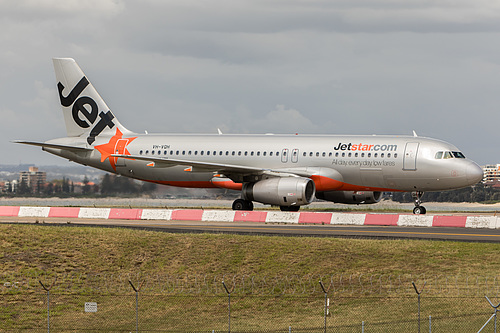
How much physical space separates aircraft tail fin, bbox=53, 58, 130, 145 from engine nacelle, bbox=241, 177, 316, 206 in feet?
42.9

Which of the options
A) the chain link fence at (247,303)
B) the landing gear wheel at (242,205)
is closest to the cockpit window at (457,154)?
the landing gear wheel at (242,205)

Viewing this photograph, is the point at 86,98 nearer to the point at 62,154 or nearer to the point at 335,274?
the point at 62,154

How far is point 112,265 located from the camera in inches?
1230

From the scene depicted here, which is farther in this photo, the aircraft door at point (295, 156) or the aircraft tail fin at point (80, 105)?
the aircraft tail fin at point (80, 105)

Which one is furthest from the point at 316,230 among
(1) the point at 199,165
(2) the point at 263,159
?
(2) the point at 263,159

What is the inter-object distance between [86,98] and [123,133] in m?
3.76

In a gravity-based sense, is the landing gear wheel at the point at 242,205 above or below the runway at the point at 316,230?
above

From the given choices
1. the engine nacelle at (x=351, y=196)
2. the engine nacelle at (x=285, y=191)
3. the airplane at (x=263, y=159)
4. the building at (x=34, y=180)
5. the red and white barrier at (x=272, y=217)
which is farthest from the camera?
the building at (x=34, y=180)

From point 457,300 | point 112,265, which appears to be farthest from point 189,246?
point 457,300

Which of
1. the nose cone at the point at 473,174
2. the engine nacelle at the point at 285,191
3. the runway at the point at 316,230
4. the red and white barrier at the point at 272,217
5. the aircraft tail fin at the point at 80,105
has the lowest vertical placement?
the runway at the point at 316,230

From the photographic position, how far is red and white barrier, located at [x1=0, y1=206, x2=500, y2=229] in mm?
38719

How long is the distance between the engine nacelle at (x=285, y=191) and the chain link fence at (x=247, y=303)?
50.8ft

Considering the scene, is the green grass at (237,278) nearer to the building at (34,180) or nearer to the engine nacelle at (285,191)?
the engine nacelle at (285,191)

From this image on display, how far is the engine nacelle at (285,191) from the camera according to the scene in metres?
44.3
